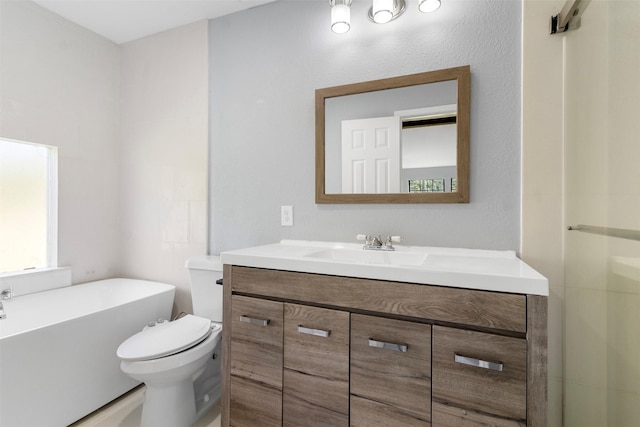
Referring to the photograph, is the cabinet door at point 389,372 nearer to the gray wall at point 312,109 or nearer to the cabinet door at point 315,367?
the cabinet door at point 315,367

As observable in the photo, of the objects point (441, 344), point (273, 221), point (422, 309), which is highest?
point (273, 221)

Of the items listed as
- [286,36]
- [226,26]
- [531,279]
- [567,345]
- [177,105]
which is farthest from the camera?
[177,105]

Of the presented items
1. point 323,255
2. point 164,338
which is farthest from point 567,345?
point 164,338

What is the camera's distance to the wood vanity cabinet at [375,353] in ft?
2.99

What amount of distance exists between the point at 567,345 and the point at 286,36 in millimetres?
2106

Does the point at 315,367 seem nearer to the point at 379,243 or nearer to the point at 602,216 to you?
the point at 379,243

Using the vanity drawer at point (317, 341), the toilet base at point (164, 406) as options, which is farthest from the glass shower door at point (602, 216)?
the toilet base at point (164, 406)

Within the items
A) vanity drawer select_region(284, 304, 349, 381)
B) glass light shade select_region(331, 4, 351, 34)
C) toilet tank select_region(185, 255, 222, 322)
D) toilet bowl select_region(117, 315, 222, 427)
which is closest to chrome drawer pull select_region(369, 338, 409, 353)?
vanity drawer select_region(284, 304, 349, 381)

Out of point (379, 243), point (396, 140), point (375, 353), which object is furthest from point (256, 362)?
point (396, 140)

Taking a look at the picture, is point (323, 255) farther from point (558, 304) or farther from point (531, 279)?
point (558, 304)

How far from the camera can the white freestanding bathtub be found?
1.37 meters

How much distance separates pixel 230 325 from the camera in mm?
1349

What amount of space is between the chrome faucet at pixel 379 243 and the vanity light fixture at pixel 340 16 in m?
1.08

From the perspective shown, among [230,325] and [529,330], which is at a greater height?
[529,330]
